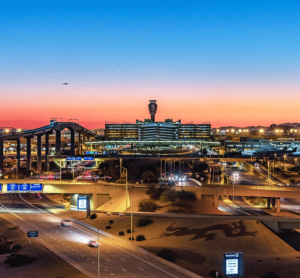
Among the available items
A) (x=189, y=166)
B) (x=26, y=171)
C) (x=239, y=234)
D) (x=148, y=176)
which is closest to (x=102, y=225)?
(x=239, y=234)

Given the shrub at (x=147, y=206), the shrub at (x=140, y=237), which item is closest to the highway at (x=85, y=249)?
the shrub at (x=140, y=237)

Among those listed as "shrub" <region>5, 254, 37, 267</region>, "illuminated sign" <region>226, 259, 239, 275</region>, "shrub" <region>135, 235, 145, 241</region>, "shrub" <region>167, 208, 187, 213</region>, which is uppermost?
"illuminated sign" <region>226, 259, 239, 275</region>

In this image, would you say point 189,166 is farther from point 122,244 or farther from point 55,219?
point 122,244

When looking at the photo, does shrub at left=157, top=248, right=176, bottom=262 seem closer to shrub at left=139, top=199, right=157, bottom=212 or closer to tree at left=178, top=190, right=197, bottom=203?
shrub at left=139, top=199, right=157, bottom=212

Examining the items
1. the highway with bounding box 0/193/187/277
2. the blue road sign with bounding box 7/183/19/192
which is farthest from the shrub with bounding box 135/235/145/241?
the blue road sign with bounding box 7/183/19/192

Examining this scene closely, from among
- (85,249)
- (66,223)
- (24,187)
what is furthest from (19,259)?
(24,187)

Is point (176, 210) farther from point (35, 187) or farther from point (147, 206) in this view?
point (35, 187)
